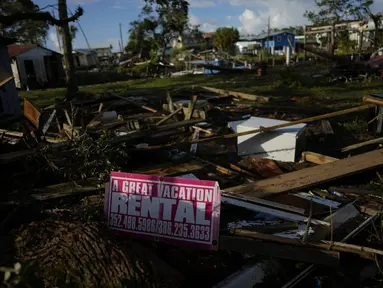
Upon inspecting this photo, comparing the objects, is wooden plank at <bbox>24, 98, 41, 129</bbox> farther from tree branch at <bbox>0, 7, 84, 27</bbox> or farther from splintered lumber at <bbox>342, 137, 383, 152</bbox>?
splintered lumber at <bbox>342, 137, 383, 152</bbox>

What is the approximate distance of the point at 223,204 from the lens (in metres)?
4.20

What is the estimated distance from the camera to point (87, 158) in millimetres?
4801

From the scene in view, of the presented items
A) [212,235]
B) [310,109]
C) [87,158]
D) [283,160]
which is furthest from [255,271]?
[310,109]

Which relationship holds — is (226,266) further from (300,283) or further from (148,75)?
(148,75)

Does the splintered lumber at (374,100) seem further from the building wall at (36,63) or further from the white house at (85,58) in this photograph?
the white house at (85,58)

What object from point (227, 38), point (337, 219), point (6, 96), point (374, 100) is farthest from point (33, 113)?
point (227, 38)

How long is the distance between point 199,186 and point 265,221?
1458 mm

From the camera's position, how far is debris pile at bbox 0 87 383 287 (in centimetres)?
262

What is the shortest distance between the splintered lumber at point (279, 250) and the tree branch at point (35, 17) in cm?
840

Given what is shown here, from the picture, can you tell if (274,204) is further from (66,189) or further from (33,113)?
(33,113)

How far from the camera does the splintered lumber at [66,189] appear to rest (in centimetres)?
441

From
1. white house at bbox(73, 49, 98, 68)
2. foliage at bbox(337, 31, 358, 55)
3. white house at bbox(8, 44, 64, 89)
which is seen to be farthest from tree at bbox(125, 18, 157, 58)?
foliage at bbox(337, 31, 358, 55)

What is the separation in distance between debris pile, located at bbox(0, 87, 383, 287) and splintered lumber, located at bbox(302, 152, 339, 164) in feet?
0.06

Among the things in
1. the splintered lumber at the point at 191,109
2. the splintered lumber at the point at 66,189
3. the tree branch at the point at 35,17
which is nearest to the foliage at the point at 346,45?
the splintered lumber at the point at 191,109
